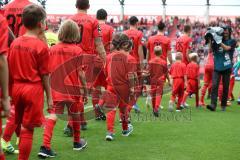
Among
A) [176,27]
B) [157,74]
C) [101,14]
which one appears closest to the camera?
[101,14]

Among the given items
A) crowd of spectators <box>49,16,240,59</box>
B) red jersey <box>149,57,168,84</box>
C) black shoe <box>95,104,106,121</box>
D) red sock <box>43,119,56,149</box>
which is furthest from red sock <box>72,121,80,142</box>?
crowd of spectators <box>49,16,240,59</box>

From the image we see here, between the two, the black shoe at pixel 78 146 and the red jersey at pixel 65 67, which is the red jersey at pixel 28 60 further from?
the black shoe at pixel 78 146

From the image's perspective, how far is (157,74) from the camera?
37.0ft

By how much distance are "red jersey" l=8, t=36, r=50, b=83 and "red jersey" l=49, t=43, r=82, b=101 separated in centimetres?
127

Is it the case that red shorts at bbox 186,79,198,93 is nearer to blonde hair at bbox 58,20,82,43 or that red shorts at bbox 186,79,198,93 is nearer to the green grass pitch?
the green grass pitch

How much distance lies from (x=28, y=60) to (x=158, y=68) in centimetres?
642

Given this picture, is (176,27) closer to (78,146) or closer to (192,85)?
(192,85)

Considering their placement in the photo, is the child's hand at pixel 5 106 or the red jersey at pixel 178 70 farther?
the red jersey at pixel 178 70

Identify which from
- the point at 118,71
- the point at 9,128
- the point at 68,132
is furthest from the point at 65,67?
the point at 68,132

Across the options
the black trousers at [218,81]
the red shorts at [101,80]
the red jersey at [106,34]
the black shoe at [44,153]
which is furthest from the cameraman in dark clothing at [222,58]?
the black shoe at [44,153]

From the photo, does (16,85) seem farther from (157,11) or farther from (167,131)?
(157,11)

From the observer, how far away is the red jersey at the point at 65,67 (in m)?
6.35

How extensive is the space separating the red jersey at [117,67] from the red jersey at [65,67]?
1006mm

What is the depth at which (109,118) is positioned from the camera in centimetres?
743
